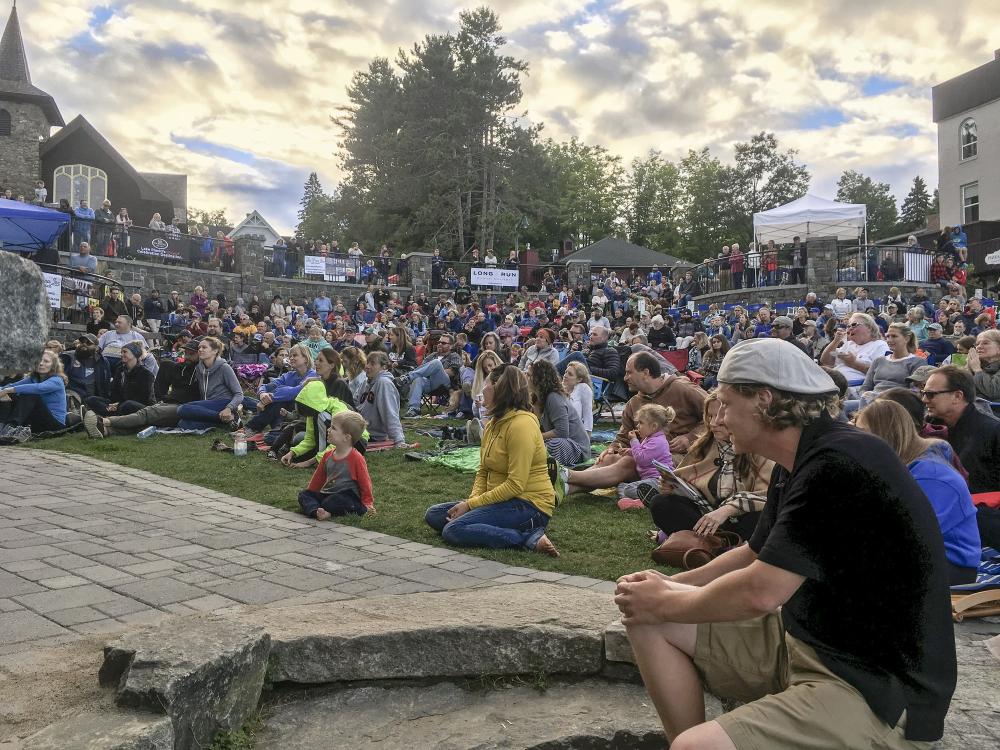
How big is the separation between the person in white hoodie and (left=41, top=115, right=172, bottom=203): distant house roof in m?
32.3

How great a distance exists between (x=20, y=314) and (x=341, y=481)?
3705 millimetres

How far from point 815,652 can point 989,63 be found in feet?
123

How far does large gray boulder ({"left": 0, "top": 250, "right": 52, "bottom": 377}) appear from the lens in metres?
2.84

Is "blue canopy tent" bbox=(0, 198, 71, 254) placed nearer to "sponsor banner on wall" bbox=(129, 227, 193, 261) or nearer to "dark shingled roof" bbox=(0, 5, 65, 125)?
"sponsor banner on wall" bbox=(129, 227, 193, 261)

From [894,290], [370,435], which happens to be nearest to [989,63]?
[894,290]

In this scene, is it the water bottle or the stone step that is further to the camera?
the water bottle

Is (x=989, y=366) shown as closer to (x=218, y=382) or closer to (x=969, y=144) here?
(x=218, y=382)

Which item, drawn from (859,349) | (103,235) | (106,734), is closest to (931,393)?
(859,349)

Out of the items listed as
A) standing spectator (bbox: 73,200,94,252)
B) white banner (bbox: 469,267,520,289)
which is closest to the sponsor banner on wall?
standing spectator (bbox: 73,200,94,252)

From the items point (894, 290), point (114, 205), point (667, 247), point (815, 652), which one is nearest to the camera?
point (815, 652)

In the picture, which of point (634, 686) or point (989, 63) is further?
point (989, 63)

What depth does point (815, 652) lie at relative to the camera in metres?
2.10

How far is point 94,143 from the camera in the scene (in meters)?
37.0

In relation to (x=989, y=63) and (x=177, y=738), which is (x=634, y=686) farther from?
(x=989, y=63)
